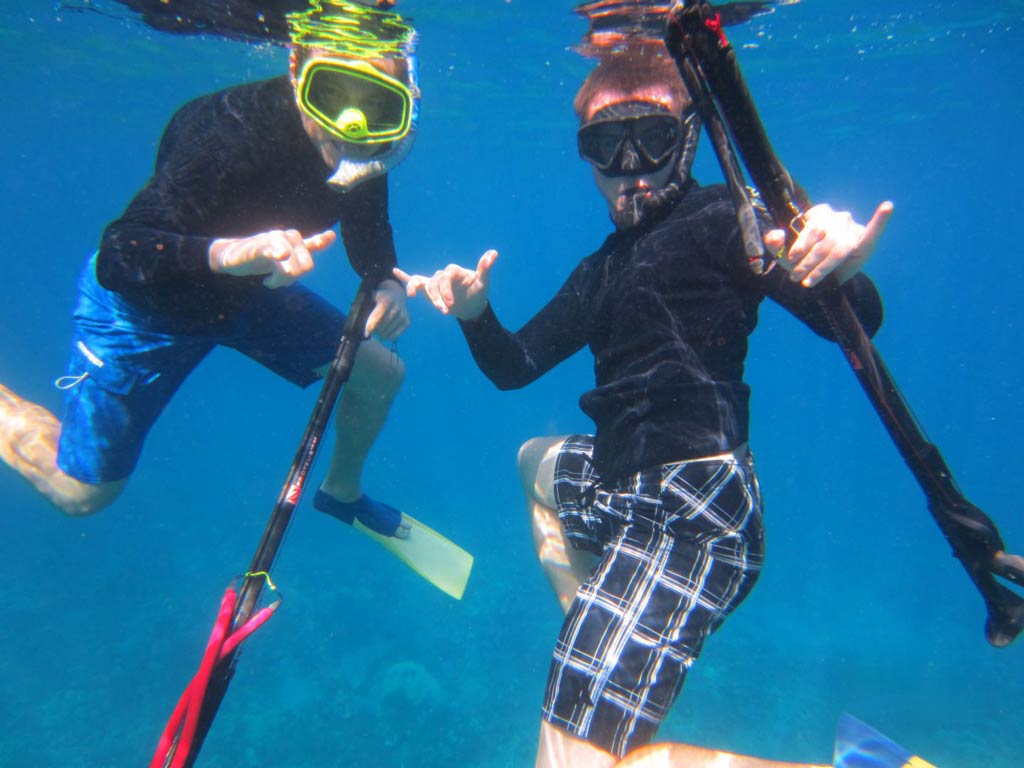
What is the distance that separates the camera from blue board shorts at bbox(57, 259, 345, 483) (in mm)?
3828

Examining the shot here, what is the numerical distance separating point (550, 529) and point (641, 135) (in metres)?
2.21

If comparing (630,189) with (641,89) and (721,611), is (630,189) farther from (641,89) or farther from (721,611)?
(721,611)

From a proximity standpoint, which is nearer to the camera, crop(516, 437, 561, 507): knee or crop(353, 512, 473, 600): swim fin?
crop(516, 437, 561, 507): knee

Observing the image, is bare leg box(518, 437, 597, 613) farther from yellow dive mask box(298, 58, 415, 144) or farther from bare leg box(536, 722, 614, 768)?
yellow dive mask box(298, 58, 415, 144)

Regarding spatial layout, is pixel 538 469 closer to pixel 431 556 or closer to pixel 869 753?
pixel 869 753

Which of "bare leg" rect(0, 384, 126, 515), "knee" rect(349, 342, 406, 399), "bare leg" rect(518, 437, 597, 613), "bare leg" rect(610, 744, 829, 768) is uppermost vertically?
"knee" rect(349, 342, 406, 399)

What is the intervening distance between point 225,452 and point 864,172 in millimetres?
37999

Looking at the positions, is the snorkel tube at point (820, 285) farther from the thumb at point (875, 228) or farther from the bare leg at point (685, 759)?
the bare leg at point (685, 759)

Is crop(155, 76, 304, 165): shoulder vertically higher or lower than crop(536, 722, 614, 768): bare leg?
higher

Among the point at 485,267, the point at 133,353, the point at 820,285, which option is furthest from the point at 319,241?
the point at 133,353

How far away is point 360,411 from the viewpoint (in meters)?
4.63

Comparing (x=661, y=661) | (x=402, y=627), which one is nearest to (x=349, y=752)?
(x=402, y=627)

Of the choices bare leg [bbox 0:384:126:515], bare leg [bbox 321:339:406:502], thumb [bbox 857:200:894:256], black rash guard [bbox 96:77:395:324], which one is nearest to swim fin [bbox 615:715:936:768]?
thumb [bbox 857:200:894:256]

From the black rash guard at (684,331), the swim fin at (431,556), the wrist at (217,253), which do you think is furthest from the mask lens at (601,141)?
the swim fin at (431,556)
